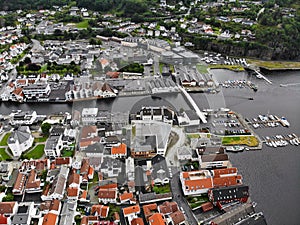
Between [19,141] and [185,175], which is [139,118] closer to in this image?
[185,175]

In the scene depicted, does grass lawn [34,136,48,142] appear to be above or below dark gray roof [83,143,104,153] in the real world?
below

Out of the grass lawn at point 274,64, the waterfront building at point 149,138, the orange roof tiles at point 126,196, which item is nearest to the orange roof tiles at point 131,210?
the orange roof tiles at point 126,196

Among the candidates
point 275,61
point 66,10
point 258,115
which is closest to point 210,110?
point 258,115

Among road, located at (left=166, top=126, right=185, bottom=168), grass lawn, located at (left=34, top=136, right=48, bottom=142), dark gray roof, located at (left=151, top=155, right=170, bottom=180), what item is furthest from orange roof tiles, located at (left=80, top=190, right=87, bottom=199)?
grass lawn, located at (left=34, top=136, right=48, bottom=142)

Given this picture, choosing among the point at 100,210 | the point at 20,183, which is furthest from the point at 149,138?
the point at 20,183

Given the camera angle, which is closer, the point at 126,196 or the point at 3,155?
the point at 126,196

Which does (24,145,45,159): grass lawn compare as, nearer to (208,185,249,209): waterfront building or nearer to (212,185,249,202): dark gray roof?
(208,185,249,209): waterfront building

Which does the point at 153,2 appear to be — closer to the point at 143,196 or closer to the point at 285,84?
the point at 285,84
